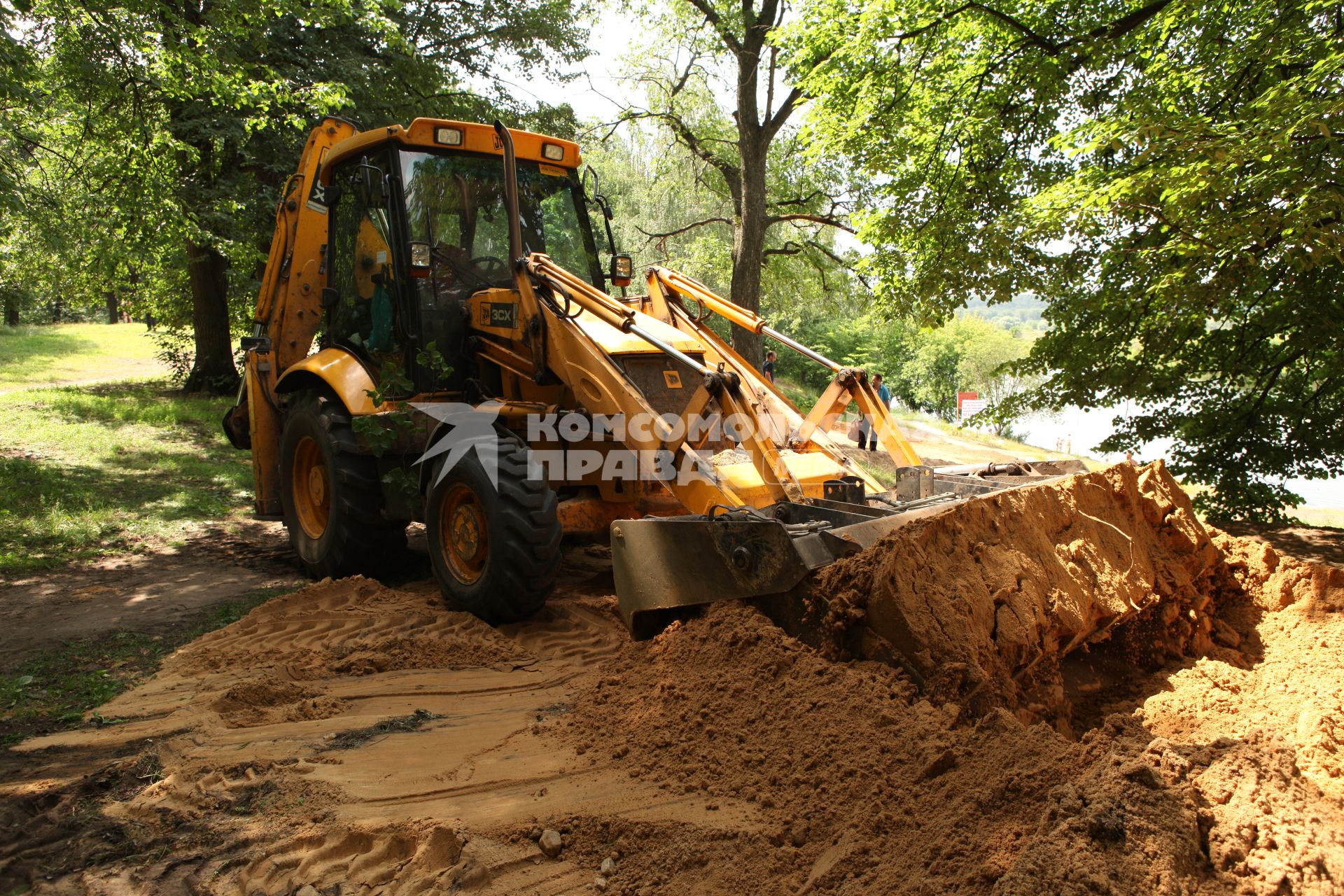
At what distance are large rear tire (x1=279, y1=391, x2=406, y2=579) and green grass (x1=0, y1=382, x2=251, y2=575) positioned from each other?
220 cm

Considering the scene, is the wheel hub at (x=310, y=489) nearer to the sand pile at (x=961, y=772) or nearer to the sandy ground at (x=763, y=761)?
the sandy ground at (x=763, y=761)

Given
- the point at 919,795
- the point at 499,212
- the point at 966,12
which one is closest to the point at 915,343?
the point at 966,12

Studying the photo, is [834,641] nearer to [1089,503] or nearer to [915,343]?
[1089,503]

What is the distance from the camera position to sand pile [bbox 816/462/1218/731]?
382 centimetres

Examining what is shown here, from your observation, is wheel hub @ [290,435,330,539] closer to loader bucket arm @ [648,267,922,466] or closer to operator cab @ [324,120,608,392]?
operator cab @ [324,120,608,392]

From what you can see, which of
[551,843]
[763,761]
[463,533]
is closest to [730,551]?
[763,761]

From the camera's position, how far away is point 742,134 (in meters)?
17.0

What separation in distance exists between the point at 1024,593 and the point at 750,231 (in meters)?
13.5

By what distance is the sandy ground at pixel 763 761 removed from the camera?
9.19ft

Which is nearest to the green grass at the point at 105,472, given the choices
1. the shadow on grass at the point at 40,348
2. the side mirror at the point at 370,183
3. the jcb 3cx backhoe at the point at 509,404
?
the jcb 3cx backhoe at the point at 509,404

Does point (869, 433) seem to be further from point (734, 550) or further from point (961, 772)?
point (961, 772)

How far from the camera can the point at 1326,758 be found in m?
3.20

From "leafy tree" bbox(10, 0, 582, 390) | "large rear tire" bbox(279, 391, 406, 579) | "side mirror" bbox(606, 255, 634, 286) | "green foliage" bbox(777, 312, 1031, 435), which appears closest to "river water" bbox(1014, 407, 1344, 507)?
"green foliage" bbox(777, 312, 1031, 435)

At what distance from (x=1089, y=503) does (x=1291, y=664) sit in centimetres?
114
